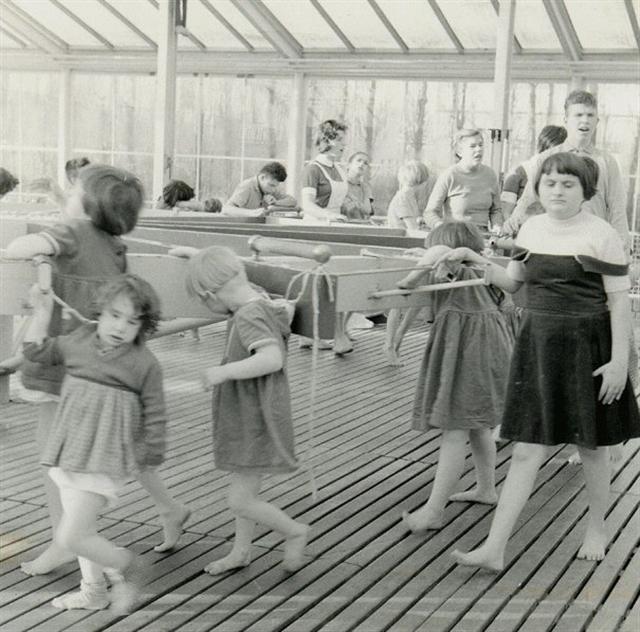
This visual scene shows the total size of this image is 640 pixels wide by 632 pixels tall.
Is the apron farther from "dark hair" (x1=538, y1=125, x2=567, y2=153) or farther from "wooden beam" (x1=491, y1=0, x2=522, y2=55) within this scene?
"wooden beam" (x1=491, y1=0, x2=522, y2=55)

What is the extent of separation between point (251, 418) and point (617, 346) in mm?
1058

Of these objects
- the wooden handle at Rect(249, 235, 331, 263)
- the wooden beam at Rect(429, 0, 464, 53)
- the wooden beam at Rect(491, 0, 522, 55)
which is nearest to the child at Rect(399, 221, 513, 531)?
the wooden handle at Rect(249, 235, 331, 263)

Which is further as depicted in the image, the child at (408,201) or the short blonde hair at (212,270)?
the child at (408,201)

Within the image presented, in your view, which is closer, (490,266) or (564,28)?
(490,266)

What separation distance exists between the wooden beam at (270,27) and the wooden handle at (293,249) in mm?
9115

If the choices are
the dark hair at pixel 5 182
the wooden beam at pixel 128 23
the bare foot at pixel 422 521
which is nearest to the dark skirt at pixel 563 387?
the bare foot at pixel 422 521

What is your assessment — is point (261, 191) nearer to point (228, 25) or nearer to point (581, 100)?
point (581, 100)

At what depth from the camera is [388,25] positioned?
12086 millimetres

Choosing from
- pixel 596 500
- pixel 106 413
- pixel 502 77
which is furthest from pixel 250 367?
pixel 502 77

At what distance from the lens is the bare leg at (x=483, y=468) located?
12.8ft

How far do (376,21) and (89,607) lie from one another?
998cm

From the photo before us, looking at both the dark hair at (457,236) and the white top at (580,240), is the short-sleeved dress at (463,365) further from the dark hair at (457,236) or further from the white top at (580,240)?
the white top at (580,240)

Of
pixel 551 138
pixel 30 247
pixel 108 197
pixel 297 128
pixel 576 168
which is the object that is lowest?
pixel 30 247

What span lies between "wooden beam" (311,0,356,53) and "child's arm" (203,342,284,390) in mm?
9524
